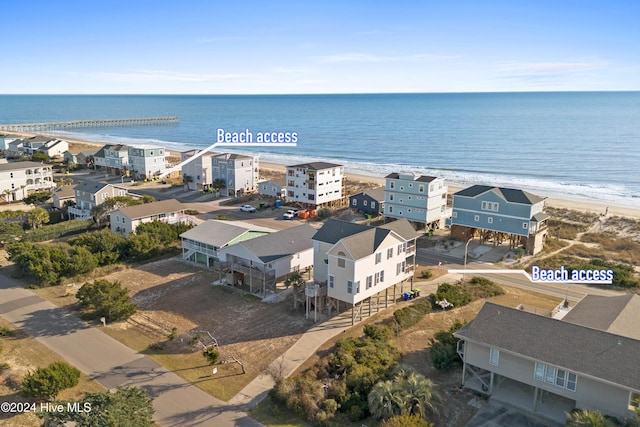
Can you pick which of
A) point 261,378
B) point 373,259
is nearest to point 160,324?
point 261,378

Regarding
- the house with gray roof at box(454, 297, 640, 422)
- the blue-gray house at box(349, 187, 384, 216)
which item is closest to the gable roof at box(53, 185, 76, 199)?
the blue-gray house at box(349, 187, 384, 216)

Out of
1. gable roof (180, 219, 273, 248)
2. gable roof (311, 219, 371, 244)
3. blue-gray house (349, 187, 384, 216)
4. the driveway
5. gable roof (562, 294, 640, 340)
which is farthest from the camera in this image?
blue-gray house (349, 187, 384, 216)

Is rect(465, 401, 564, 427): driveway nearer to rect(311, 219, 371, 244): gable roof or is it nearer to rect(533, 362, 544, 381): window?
rect(533, 362, 544, 381): window

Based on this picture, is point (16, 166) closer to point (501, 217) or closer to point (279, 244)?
point (279, 244)

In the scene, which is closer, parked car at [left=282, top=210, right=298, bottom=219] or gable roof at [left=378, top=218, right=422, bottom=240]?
gable roof at [left=378, top=218, right=422, bottom=240]

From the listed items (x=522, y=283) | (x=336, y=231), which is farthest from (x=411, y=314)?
(x=522, y=283)

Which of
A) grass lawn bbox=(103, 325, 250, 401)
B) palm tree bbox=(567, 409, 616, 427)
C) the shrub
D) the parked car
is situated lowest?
grass lawn bbox=(103, 325, 250, 401)

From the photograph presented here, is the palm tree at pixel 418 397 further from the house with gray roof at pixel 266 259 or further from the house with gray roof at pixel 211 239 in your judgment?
the house with gray roof at pixel 211 239
